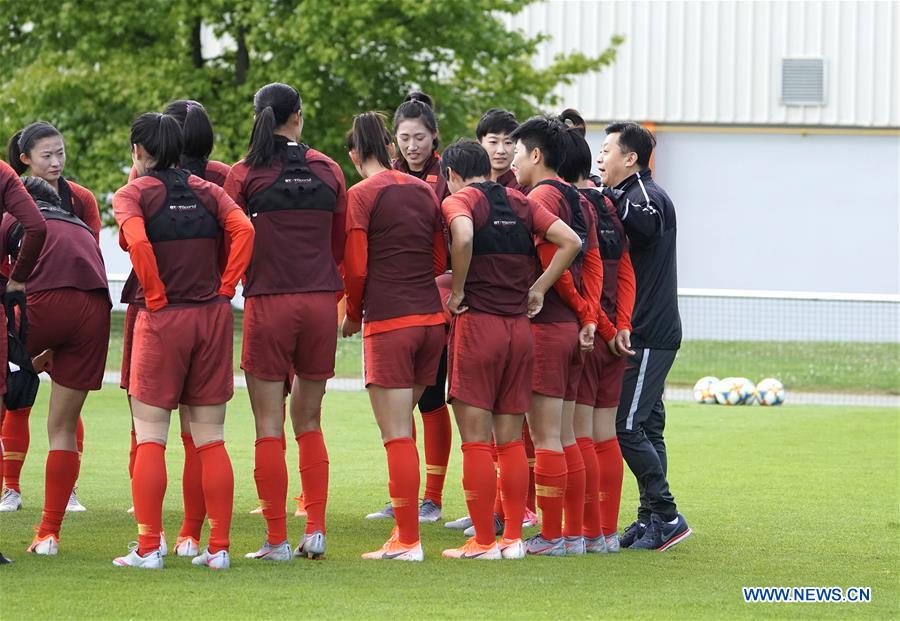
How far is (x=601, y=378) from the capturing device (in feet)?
22.7

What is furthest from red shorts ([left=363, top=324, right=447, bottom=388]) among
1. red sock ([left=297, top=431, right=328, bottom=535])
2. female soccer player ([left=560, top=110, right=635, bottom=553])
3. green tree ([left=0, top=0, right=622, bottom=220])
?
green tree ([left=0, top=0, right=622, bottom=220])

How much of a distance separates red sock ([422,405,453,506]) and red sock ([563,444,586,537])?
1295 mm

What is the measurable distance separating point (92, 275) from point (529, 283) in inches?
83.4

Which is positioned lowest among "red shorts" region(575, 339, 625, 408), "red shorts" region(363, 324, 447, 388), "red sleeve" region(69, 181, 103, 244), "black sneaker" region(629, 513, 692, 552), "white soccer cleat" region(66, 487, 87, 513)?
"white soccer cleat" region(66, 487, 87, 513)

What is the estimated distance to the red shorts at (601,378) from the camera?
6.85 metres

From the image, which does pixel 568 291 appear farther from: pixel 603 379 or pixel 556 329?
pixel 603 379

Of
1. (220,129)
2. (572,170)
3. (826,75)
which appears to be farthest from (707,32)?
(572,170)

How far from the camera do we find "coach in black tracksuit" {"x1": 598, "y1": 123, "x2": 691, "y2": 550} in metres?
7.06

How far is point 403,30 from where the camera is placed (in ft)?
74.1

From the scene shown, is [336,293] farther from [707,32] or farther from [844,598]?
[707,32]

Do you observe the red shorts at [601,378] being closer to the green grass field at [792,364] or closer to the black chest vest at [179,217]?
the black chest vest at [179,217]

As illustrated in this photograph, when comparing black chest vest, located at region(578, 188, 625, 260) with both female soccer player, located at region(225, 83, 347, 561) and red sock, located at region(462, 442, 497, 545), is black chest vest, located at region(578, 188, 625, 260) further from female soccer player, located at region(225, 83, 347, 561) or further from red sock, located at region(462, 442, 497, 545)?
female soccer player, located at region(225, 83, 347, 561)

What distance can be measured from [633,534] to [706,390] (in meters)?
8.92

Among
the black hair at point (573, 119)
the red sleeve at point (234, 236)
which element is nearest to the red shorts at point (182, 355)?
the red sleeve at point (234, 236)
